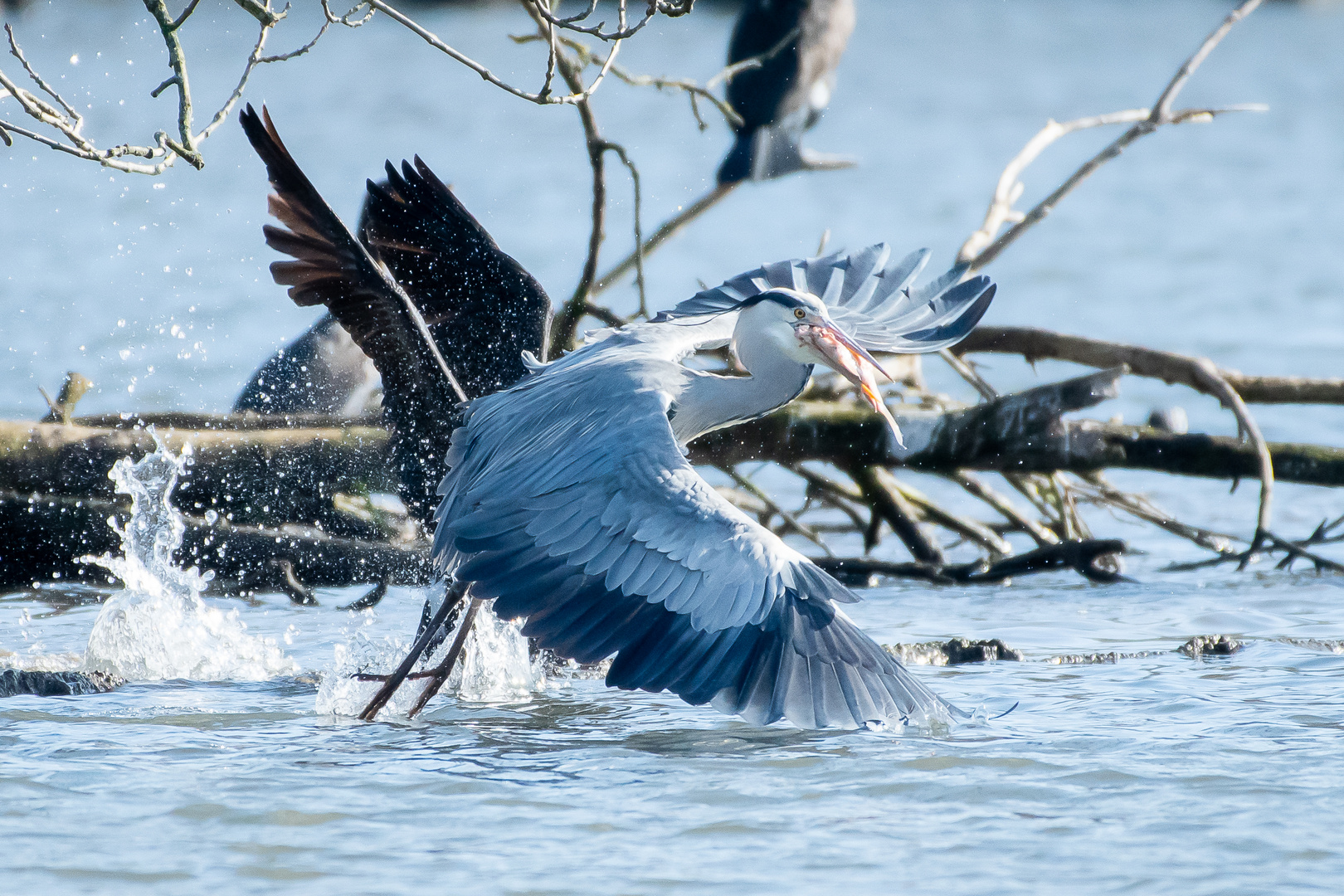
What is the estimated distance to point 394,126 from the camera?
2375 centimetres

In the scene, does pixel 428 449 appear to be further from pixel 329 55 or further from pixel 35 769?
pixel 329 55

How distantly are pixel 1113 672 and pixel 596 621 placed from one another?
166 cm

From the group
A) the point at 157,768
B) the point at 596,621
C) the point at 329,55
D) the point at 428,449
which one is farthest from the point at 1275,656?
the point at 329,55

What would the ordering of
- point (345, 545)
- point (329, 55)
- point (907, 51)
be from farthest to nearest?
point (907, 51) → point (329, 55) → point (345, 545)

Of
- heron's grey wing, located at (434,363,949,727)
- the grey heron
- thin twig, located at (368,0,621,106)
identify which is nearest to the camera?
heron's grey wing, located at (434,363,949,727)

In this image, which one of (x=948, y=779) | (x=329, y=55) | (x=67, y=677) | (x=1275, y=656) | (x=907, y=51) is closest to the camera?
(x=948, y=779)

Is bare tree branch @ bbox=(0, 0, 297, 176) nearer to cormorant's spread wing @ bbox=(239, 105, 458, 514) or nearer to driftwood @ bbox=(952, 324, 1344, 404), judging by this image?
cormorant's spread wing @ bbox=(239, 105, 458, 514)

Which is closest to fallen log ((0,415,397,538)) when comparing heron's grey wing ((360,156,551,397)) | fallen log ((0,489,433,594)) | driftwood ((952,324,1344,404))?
fallen log ((0,489,433,594))

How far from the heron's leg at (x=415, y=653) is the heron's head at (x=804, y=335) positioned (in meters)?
1.04

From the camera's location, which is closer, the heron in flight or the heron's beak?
the heron in flight

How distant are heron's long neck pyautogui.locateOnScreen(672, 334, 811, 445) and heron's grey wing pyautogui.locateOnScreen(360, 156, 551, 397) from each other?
0.79 meters

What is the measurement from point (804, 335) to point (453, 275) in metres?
1.29

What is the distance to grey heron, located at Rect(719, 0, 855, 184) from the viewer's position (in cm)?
873

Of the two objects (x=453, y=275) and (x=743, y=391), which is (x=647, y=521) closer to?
(x=743, y=391)
